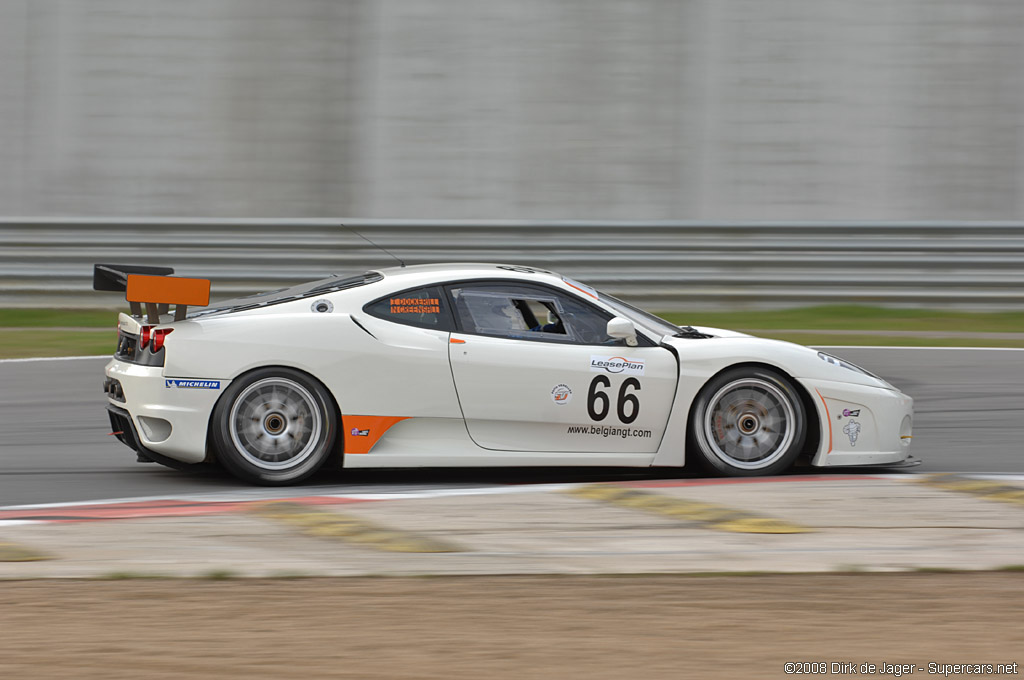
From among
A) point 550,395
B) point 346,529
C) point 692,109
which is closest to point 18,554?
point 346,529

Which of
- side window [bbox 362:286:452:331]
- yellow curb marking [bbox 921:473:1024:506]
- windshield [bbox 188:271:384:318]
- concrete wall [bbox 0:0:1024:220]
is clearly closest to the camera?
yellow curb marking [bbox 921:473:1024:506]

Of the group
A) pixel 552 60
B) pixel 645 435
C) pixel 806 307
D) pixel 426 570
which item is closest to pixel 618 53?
pixel 552 60

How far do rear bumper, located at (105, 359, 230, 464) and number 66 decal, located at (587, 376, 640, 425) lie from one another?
1.89m

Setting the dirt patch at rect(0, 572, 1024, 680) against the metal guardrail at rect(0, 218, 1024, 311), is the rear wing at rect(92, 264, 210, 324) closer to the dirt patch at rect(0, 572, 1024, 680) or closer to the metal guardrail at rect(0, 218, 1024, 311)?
the dirt patch at rect(0, 572, 1024, 680)

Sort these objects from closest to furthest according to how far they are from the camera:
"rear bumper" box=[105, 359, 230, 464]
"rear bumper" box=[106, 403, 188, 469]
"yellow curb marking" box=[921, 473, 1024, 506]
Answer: "yellow curb marking" box=[921, 473, 1024, 506] → "rear bumper" box=[105, 359, 230, 464] → "rear bumper" box=[106, 403, 188, 469]

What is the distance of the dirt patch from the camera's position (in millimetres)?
3729

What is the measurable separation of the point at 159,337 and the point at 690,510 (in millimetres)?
2846

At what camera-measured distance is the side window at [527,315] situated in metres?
6.66

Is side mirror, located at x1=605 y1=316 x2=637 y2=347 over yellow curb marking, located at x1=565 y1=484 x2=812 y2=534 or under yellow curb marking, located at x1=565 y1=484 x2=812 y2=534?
Answer: over

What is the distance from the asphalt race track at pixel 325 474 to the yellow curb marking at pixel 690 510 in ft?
2.00

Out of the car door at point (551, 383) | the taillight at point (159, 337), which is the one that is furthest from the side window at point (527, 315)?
the taillight at point (159, 337)

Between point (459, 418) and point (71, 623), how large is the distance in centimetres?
272

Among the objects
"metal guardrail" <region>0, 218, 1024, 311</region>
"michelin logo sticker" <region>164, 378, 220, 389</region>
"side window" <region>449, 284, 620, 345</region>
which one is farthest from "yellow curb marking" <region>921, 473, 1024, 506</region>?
"metal guardrail" <region>0, 218, 1024, 311</region>

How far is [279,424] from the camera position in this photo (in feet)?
21.3
